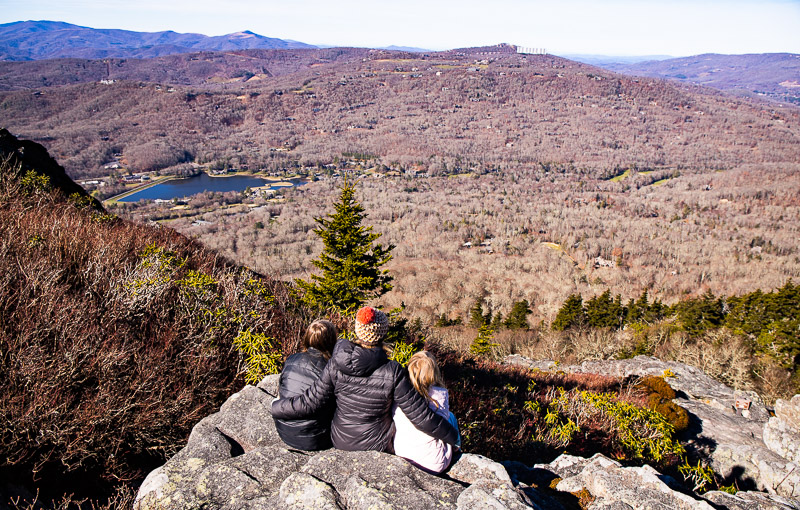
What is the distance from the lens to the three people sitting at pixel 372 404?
3.21 metres

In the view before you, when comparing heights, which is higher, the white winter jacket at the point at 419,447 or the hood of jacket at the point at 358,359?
the hood of jacket at the point at 358,359

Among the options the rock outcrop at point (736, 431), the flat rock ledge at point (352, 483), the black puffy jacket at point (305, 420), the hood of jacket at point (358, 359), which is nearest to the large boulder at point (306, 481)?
the flat rock ledge at point (352, 483)

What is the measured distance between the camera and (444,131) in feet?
652

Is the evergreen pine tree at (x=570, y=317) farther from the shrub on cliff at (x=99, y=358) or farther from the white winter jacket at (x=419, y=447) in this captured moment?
the white winter jacket at (x=419, y=447)

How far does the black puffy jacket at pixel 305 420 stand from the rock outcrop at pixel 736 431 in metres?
5.34

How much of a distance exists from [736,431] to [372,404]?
970 centimetres

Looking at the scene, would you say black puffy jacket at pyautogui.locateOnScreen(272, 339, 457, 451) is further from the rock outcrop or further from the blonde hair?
the rock outcrop

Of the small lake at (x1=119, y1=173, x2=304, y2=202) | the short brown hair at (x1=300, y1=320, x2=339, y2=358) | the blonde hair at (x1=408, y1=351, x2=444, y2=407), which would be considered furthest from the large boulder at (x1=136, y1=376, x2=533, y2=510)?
the small lake at (x1=119, y1=173, x2=304, y2=202)

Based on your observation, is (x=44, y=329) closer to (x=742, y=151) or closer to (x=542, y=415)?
(x=542, y=415)

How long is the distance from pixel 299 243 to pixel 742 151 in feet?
638

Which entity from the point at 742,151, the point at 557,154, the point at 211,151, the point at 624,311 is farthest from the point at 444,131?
the point at 624,311

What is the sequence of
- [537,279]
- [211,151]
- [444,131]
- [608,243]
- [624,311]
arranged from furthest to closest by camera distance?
[444,131] < [211,151] < [608,243] < [537,279] < [624,311]

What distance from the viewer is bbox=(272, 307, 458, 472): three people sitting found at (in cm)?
321

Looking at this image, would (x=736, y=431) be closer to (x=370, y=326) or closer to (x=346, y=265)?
(x=346, y=265)
